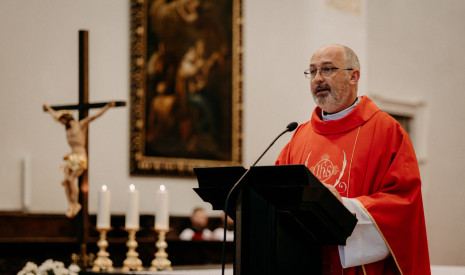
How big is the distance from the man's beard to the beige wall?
4998 millimetres

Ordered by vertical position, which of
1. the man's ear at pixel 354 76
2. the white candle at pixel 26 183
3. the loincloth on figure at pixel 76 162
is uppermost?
the man's ear at pixel 354 76

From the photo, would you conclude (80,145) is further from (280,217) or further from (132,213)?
(280,217)

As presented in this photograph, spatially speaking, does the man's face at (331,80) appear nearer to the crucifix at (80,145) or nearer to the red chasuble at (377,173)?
the red chasuble at (377,173)

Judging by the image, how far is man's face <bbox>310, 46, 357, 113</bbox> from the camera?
314 centimetres

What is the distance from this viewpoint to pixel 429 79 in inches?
472

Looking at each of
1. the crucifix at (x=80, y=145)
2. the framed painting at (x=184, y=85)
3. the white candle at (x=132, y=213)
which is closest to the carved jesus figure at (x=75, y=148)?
the crucifix at (x=80, y=145)

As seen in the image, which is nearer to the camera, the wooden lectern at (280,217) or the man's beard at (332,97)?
the wooden lectern at (280,217)

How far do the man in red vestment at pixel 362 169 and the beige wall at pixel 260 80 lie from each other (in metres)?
4.78

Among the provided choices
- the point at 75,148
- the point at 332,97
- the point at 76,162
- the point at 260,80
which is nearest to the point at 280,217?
the point at 332,97

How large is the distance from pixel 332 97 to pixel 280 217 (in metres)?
0.83

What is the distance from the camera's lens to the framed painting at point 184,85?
8477 mm

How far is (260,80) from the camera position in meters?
9.81

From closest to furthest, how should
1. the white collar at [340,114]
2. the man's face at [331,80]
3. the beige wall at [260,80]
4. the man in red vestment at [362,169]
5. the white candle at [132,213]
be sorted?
the man in red vestment at [362,169] → the man's face at [331,80] → the white collar at [340,114] → the white candle at [132,213] → the beige wall at [260,80]

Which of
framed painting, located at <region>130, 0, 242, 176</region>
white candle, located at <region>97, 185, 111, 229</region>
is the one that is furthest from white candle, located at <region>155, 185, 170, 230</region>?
framed painting, located at <region>130, 0, 242, 176</region>
